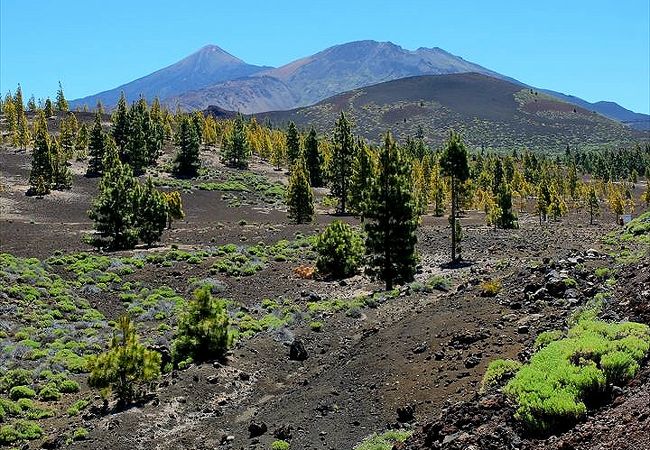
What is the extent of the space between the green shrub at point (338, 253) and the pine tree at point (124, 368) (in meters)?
19.5

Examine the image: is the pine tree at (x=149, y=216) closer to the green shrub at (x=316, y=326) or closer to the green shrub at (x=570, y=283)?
the green shrub at (x=316, y=326)

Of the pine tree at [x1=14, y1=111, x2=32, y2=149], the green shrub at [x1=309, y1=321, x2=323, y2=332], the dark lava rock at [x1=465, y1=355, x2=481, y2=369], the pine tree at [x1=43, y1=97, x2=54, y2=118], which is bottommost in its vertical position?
the green shrub at [x1=309, y1=321, x2=323, y2=332]

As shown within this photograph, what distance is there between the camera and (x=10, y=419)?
19516 millimetres

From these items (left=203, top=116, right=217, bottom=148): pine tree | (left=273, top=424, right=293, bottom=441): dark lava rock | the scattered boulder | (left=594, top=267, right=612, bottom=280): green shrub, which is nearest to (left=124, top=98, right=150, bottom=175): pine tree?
(left=203, top=116, right=217, bottom=148): pine tree

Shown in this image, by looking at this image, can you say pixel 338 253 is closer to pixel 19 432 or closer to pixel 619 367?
pixel 19 432

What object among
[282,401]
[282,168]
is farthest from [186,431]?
[282,168]

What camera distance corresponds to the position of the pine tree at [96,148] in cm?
9288

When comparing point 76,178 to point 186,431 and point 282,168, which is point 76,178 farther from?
point 186,431

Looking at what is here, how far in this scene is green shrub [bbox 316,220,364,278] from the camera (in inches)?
1503

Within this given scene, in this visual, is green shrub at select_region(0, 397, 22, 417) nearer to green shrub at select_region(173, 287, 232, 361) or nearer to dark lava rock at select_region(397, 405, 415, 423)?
green shrub at select_region(173, 287, 232, 361)

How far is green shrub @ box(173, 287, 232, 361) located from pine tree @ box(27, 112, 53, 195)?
68212 millimetres

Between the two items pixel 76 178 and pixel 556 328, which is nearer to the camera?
pixel 556 328

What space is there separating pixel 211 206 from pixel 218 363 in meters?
65.4

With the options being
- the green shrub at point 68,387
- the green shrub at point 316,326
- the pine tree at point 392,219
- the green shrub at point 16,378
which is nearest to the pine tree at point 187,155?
the pine tree at point 392,219
